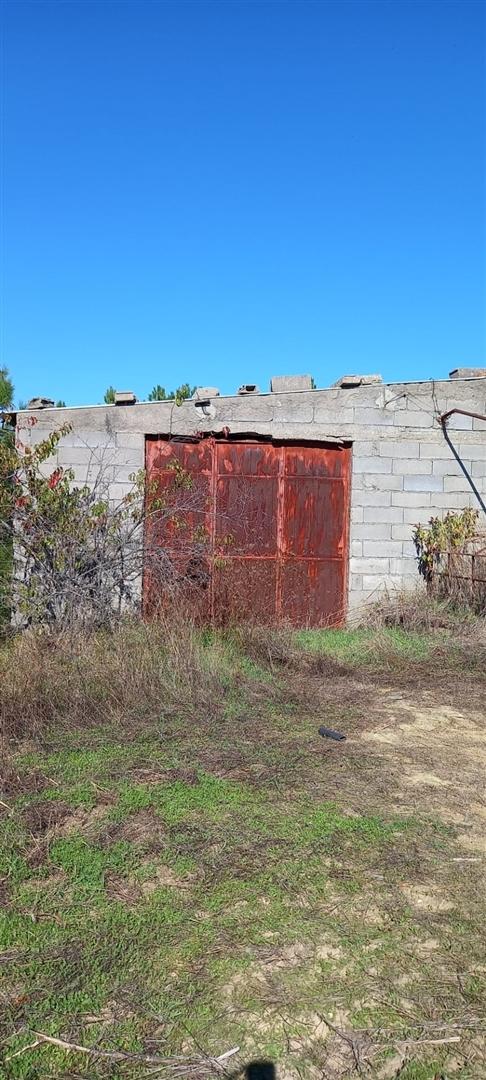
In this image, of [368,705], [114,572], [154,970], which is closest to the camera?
[154,970]

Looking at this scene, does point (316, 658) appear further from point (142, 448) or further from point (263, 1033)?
point (263, 1033)

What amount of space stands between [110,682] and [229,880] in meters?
2.37

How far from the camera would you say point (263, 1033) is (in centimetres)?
202

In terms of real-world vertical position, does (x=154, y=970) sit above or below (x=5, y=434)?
below

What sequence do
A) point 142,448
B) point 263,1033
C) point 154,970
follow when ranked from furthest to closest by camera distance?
point 142,448 → point 154,970 → point 263,1033

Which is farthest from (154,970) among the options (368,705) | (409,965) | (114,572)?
(114,572)

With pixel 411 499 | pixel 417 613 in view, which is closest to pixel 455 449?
pixel 411 499

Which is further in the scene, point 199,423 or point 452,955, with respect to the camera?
point 199,423

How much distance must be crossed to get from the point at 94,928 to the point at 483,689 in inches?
163

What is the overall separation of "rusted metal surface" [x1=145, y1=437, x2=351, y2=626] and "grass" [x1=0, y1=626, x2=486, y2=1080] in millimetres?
2822

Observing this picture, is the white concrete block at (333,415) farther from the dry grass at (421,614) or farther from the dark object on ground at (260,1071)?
the dark object on ground at (260,1071)

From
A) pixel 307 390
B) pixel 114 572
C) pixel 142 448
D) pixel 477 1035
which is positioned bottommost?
pixel 477 1035

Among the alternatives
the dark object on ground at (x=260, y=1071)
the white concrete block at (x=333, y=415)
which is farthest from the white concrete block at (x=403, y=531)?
the dark object on ground at (x=260, y=1071)

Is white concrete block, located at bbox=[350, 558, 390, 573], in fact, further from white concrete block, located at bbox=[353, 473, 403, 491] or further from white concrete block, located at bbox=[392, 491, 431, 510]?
white concrete block, located at bbox=[353, 473, 403, 491]
